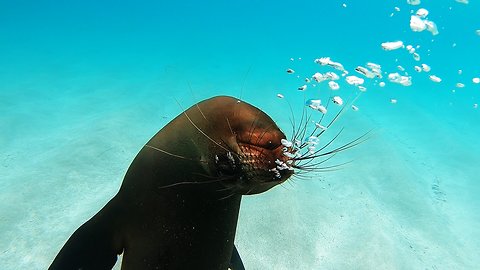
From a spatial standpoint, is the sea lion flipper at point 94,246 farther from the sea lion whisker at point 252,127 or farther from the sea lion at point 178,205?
the sea lion whisker at point 252,127

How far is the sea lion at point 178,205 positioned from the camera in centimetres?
206

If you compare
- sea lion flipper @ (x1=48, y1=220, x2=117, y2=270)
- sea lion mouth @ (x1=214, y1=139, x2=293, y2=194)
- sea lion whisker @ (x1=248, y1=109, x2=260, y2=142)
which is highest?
sea lion whisker @ (x1=248, y1=109, x2=260, y2=142)

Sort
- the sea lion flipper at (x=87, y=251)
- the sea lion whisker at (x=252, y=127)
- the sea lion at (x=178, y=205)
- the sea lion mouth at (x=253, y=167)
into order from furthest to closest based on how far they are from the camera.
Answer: the sea lion flipper at (x=87, y=251)
the sea lion at (x=178, y=205)
the sea lion whisker at (x=252, y=127)
the sea lion mouth at (x=253, y=167)

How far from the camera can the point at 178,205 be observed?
2.18m

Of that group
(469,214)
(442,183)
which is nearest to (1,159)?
(469,214)

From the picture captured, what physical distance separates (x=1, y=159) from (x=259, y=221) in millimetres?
4535

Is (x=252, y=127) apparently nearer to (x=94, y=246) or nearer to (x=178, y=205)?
(x=178, y=205)

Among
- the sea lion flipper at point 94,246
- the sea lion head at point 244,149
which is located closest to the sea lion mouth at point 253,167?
the sea lion head at point 244,149

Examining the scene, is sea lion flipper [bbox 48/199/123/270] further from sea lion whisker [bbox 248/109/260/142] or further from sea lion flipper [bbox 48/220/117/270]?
sea lion whisker [bbox 248/109/260/142]

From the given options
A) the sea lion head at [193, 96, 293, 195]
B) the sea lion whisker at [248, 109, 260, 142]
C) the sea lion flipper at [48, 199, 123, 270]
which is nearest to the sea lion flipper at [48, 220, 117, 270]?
the sea lion flipper at [48, 199, 123, 270]

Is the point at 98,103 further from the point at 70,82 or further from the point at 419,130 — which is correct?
the point at 419,130

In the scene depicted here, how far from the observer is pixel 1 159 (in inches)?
267

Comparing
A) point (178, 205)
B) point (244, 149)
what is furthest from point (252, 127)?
point (178, 205)

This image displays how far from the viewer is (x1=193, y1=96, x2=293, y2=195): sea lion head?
5.92ft
